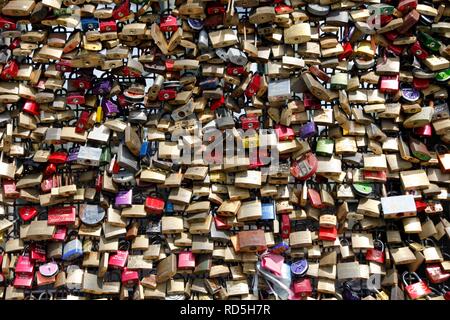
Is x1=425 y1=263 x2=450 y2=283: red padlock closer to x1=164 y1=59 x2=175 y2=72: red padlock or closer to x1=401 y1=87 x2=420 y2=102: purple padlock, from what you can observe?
x1=401 y1=87 x2=420 y2=102: purple padlock

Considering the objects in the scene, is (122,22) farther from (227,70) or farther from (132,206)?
(132,206)

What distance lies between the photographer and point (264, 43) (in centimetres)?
394

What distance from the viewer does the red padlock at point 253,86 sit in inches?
152

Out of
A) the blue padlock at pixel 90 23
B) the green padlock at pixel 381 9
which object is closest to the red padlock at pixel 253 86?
the green padlock at pixel 381 9

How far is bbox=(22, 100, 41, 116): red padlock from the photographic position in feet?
12.9

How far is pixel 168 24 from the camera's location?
383cm

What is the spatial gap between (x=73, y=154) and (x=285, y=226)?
4.73 feet

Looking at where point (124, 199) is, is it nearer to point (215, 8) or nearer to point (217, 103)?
point (217, 103)

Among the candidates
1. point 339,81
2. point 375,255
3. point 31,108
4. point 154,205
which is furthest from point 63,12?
point 375,255

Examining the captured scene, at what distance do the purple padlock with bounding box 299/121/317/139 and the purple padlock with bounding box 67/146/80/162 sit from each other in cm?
145

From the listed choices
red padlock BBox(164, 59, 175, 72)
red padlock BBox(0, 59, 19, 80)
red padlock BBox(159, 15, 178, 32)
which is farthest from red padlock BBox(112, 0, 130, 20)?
red padlock BBox(0, 59, 19, 80)

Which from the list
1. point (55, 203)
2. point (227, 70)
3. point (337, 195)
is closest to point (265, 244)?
point (337, 195)

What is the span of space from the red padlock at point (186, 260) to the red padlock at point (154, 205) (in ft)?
1.03
